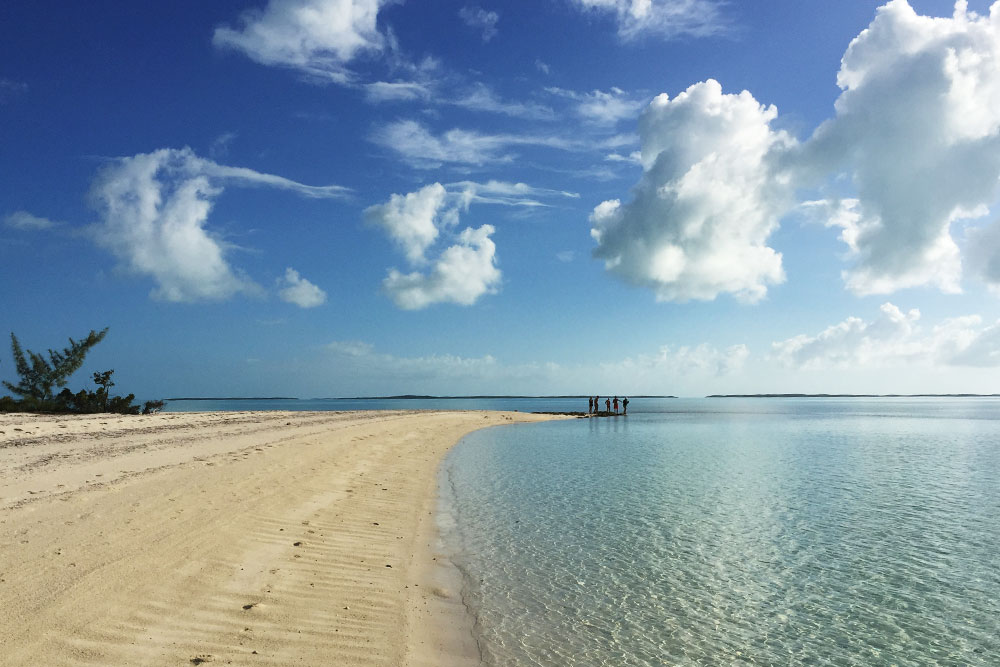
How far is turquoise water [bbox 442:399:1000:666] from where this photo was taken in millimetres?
7840

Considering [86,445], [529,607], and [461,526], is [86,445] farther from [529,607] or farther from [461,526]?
[529,607]

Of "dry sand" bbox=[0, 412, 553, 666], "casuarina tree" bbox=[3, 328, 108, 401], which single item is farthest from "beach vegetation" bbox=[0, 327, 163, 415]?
"dry sand" bbox=[0, 412, 553, 666]

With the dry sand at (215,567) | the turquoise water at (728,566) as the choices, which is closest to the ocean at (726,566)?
the turquoise water at (728,566)

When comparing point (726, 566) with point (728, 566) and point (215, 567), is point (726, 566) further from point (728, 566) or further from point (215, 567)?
point (215, 567)

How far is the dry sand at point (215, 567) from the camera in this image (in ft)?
20.6

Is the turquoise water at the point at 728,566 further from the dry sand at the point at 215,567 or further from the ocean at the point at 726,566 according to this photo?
the dry sand at the point at 215,567

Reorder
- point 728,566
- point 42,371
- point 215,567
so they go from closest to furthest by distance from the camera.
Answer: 1. point 215,567
2. point 728,566
3. point 42,371

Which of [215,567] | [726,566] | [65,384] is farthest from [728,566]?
[65,384]

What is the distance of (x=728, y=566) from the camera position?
1126 cm

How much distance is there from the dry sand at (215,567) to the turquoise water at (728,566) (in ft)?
4.16

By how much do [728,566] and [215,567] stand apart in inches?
382

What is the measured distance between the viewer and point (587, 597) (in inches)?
372

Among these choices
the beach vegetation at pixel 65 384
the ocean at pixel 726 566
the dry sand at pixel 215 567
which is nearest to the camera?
the dry sand at pixel 215 567

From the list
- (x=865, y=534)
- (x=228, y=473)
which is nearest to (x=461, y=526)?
(x=228, y=473)
